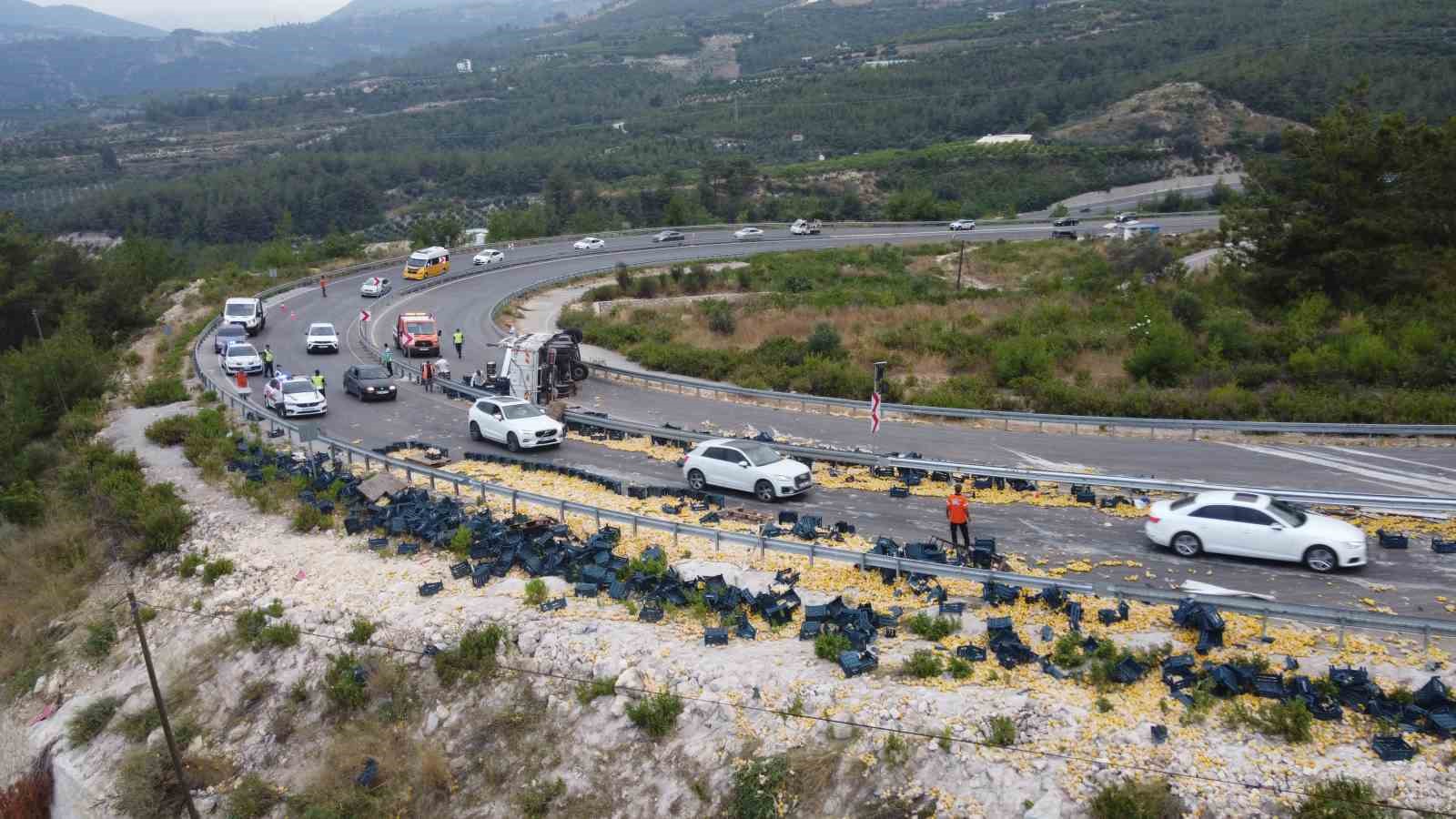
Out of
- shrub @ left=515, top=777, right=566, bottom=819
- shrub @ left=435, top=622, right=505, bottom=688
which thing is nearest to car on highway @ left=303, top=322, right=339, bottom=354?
shrub @ left=435, top=622, right=505, bottom=688

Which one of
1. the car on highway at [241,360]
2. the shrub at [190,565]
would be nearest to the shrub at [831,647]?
the shrub at [190,565]

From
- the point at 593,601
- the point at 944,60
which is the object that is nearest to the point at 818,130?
the point at 944,60

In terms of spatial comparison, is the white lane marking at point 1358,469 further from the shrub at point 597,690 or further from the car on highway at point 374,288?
the car on highway at point 374,288

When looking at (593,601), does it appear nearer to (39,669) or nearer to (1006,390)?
(39,669)

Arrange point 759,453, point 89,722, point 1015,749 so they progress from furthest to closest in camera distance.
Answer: point 759,453 < point 89,722 < point 1015,749

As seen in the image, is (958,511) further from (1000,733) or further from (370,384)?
(370,384)

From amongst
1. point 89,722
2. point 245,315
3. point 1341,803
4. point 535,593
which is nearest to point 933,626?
point 1341,803
